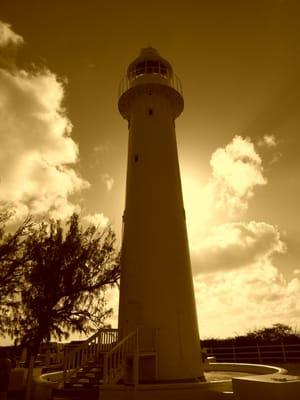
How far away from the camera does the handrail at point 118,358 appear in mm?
8969

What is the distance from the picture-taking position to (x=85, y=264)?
508 inches

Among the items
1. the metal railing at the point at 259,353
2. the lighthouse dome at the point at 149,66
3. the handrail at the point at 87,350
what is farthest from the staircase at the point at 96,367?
the lighthouse dome at the point at 149,66

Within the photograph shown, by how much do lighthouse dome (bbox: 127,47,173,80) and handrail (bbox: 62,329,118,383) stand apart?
1161cm

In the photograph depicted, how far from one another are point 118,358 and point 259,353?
10825 millimetres

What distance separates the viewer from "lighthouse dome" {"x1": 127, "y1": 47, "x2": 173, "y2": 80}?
52.8ft

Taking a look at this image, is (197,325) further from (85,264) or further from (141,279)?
→ (85,264)

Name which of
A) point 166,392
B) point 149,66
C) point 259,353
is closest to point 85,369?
point 166,392

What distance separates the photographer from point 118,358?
9.57 m

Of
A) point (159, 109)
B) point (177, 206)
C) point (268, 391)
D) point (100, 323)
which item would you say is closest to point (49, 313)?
point (100, 323)

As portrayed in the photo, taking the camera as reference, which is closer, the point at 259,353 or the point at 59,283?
the point at 59,283

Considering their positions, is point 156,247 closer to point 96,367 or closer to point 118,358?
point 118,358

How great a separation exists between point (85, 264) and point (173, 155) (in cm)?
576

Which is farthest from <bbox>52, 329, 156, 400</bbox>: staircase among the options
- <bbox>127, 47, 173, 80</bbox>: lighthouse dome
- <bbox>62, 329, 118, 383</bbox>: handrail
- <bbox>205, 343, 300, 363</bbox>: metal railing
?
<bbox>127, 47, 173, 80</bbox>: lighthouse dome

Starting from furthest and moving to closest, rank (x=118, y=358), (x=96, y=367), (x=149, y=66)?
(x=149, y=66)
(x=96, y=367)
(x=118, y=358)
